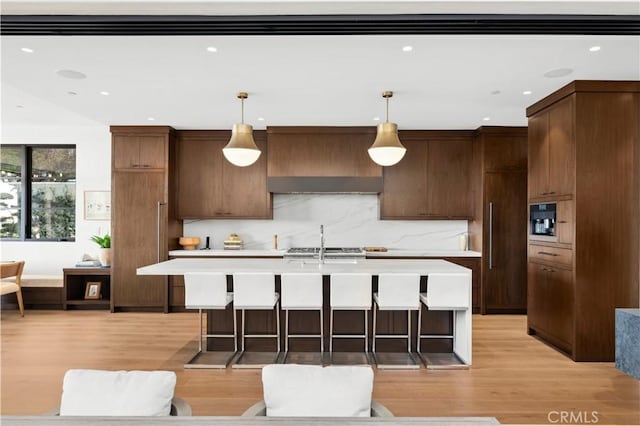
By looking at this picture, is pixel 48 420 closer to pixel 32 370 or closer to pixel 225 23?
pixel 225 23

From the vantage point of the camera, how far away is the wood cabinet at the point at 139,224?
551 cm

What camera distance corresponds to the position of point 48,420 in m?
1.24

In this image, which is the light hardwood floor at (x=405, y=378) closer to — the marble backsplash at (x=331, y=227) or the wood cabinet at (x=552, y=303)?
the wood cabinet at (x=552, y=303)

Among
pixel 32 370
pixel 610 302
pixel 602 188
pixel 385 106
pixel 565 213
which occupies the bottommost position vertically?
pixel 32 370

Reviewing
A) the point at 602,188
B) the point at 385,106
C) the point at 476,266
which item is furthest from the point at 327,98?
the point at 476,266

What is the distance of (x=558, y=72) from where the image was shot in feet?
11.3

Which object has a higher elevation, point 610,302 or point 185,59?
point 185,59

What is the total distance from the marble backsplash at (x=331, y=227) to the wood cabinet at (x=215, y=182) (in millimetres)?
374

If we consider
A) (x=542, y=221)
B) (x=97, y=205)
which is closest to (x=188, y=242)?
(x=97, y=205)

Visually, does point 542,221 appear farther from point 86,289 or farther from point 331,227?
point 86,289

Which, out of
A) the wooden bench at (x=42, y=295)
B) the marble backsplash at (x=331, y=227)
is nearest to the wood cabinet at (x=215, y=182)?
the marble backsplash at (x=331, y=227)

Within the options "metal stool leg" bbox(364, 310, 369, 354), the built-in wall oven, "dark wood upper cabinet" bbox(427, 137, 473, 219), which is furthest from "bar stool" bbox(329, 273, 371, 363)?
"dark wood upper cabinet" bbox(427, 137, 473, 219)

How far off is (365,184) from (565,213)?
261 cm

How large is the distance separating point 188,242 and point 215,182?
101 centimetres
